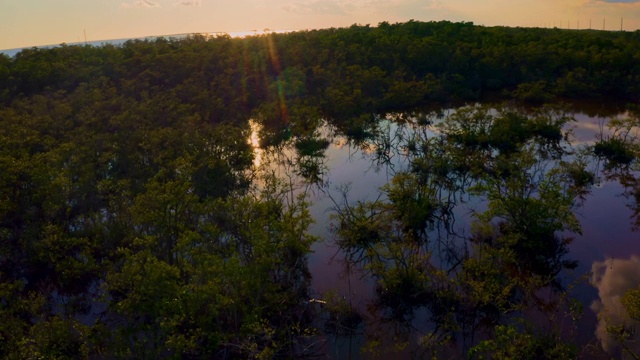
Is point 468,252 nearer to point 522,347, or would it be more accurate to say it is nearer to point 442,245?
point 442,245

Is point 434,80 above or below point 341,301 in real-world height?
above

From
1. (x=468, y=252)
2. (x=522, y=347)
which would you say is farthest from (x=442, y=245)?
(x=522, y=347)

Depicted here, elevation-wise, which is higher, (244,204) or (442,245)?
(244,204)

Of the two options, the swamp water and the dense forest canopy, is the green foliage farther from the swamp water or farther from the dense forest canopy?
the swamp water

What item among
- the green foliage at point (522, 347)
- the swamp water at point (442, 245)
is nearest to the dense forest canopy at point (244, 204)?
the green foliage at point (522, 347)

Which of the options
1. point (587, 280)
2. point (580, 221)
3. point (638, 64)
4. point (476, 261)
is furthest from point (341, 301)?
point (638, 64)

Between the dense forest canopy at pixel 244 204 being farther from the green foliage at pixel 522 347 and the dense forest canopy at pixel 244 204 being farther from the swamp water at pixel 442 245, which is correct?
the swamp water at pixel 442 245

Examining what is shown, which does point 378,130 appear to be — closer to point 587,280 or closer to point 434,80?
point 434,80

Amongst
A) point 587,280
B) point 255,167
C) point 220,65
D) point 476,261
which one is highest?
point 220,65
